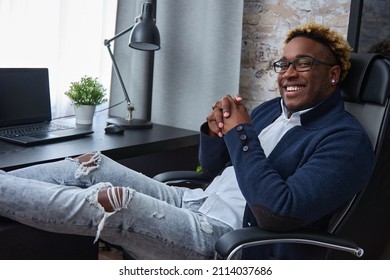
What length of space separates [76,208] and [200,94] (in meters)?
1.28

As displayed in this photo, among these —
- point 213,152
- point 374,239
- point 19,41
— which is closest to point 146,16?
point 19,41

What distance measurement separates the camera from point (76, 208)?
4.55 ft

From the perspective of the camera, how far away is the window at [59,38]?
7.66 feet

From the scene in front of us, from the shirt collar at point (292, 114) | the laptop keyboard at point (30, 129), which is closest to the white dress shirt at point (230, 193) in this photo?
the shirt collar at point (292, 114)

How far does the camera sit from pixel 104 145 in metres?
1.95

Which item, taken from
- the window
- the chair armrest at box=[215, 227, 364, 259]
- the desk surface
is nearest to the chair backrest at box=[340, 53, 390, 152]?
the chair armrest at box=[215, 227, 364, 259]

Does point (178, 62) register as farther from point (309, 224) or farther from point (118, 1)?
point (309, 224)

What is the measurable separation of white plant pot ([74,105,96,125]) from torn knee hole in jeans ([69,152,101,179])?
1.71 feet

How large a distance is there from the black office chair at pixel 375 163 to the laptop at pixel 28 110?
853 millimetres

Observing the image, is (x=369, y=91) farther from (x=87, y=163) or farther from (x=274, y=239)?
(x=87, y=163)

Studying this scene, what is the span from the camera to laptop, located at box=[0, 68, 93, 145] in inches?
76.6

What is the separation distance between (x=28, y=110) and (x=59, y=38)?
55 centimetres

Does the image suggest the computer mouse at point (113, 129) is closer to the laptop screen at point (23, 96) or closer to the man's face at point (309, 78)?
the laptop screen at point (23, 96)

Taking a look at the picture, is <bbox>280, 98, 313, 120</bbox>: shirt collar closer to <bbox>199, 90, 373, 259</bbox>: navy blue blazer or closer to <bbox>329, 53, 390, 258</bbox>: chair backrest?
<bbox>199, 90, 373, 259</bbox>: navy blue blazer
